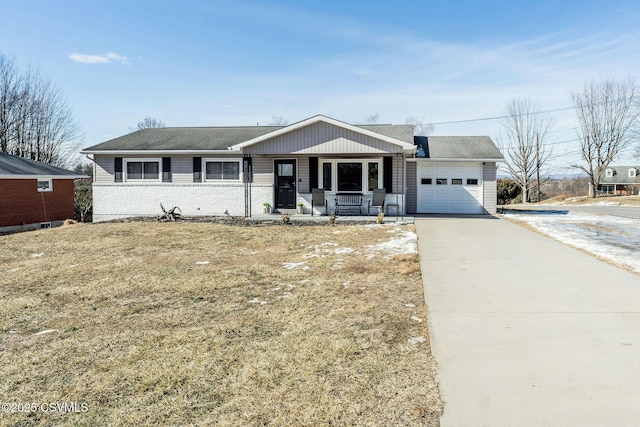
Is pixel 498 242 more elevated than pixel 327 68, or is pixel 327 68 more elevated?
pixel 327 68

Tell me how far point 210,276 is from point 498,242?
22.4 ft

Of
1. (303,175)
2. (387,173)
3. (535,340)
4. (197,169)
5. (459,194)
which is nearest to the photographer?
(535,340)

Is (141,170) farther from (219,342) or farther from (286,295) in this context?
(219,342)

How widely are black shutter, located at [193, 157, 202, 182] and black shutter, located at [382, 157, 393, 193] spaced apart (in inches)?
303

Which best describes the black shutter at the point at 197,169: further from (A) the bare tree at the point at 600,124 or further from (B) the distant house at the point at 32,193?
(A) the bare tree at the point at 600,124

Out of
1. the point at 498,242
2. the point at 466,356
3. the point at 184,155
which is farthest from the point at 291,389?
the point at 184,155

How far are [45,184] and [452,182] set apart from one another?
1885 centimetres

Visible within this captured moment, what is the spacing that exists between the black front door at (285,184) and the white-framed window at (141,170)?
A: 5190 mm

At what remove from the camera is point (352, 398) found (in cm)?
261

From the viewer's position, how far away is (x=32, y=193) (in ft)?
55.6

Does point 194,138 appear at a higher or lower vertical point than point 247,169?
higher

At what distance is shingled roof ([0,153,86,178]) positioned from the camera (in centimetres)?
1583

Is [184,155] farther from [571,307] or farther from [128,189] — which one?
[571,307]

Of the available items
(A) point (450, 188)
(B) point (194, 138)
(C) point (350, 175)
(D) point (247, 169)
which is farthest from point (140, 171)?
(A) point (450, 188)
